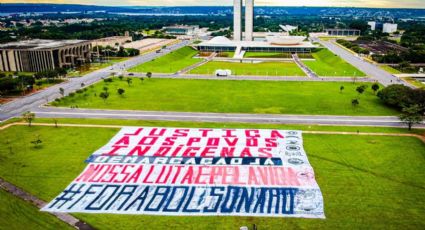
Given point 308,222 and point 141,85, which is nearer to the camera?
point 308,222

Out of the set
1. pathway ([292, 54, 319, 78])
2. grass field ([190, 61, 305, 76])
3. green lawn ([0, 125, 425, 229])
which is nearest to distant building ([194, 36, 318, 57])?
pathway ([292, 54, 319, 78])

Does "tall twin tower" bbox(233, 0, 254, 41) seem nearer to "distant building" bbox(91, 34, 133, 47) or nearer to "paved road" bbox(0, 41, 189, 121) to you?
"distant building" bbox(91, 34, 133, 47)

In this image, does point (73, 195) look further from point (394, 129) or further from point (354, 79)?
point (354, 79)

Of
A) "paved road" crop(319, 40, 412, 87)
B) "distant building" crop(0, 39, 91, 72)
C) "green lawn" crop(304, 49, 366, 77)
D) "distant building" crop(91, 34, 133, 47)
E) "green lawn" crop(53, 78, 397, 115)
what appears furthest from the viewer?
"distant building" crop(91, 34, 133, 47)

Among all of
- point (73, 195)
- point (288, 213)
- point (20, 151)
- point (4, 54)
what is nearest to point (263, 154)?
point (288, 213)

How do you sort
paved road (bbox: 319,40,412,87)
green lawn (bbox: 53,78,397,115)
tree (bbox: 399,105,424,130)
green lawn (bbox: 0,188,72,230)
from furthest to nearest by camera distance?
paved road (bbox: 319,40,412,87) < green lawn (bbox: 53,78,397,115) < tree (bbox: 399,105,424,130) < green lawn (bbox: 0,188,72,230)

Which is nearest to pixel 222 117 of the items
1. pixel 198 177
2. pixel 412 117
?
pixel 198 177

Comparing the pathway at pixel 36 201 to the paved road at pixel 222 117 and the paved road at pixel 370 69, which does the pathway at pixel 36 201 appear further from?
the paved road at pixel 370 69
